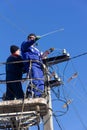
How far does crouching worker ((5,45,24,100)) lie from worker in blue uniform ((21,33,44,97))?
0.44m

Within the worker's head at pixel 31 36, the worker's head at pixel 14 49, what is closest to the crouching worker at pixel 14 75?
the worker's head at pixel 14 49

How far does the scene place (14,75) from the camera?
16.2 m

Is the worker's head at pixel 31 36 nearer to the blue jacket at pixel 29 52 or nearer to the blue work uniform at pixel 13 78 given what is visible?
the blue jacket at pixel 29 52

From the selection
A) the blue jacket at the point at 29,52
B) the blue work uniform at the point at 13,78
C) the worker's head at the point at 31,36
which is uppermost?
the worker's head at the point at 31,36

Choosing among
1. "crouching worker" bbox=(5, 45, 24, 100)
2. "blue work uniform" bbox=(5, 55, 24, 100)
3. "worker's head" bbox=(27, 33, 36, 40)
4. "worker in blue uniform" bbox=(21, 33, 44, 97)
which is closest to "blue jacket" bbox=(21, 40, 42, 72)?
"worker in blue uniform" bbox=(21, 33, 44, 97)

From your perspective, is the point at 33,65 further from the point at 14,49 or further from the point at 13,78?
the point at 14,49

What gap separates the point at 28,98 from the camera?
1495 centimetres

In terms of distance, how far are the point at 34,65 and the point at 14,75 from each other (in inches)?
36.3

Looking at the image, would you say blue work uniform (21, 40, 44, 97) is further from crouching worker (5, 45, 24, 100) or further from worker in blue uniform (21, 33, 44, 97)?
crouching worker (5, 45, 24, 100)

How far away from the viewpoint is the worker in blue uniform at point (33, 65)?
50.2ft

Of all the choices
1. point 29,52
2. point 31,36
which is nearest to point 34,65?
point 29,52

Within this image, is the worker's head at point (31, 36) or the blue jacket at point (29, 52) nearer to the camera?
the worker's head at point (31, 36)

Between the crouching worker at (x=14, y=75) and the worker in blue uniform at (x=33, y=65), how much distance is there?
17.5 inches

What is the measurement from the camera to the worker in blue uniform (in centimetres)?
1529
